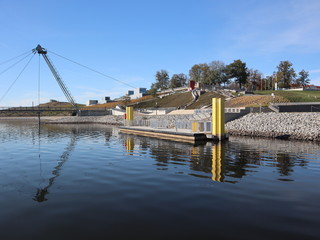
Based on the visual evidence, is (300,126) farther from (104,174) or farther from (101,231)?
(101,231)

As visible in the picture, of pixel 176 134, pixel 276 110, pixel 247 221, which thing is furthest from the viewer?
pixel 276 110

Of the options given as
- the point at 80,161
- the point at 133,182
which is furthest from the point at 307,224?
the point at 80,161

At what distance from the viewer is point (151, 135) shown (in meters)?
38.2

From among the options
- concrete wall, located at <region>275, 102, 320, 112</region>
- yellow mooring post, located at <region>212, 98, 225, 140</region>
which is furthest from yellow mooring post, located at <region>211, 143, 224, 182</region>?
concrete wall, located at <region>275, 102, 320, 112</region>

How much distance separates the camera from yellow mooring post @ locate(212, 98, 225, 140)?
28.8 metres

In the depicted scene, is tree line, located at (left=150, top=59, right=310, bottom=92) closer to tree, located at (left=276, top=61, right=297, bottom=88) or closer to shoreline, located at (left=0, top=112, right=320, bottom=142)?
tree, located at (left=276, top=61, right=297, bottom=88)

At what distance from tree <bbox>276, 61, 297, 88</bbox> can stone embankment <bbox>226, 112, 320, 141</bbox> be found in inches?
3040

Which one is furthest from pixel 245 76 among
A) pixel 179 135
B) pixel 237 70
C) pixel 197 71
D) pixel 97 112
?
pixel 179 135

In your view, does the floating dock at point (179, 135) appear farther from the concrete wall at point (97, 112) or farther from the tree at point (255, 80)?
the tree at point (255, 80)

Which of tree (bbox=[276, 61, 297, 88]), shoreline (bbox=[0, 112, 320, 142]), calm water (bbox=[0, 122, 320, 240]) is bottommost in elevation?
calm water (bbox=[0, 122, 320, 240])

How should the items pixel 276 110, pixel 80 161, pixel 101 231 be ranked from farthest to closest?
pixel 276 110
pixel 80 161
pixel 101 231

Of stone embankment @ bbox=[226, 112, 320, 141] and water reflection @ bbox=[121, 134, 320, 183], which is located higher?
stone embankment @ bbox=[226, 112, 320, 141]

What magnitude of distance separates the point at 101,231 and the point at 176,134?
25.3 m

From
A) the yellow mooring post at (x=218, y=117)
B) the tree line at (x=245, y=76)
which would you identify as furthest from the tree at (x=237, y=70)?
the yellow mooring post at (x=218, y=117)
